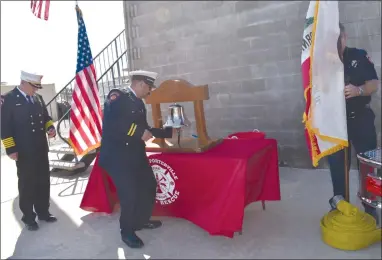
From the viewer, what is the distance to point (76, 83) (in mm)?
4320

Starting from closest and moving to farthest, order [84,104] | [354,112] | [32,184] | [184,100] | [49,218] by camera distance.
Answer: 1. [354,112]
2. [184,100]
3. [32,184]
4. [49,218]
5. [84,104]

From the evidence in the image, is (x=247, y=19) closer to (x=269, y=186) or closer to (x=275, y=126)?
(x=275, y=126)

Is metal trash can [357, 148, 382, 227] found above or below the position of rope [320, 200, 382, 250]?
above

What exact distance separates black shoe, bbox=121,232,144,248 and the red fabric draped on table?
17.1 inches

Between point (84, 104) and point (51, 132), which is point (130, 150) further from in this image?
point (84, 104)

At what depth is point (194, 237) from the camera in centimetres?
288

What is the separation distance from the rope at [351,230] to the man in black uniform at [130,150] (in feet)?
4.43

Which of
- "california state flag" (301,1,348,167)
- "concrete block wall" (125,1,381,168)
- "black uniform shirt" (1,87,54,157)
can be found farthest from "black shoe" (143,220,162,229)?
"concrete block wall" (125,1,381,168)

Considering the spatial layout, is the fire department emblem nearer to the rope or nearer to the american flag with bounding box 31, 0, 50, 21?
the rope

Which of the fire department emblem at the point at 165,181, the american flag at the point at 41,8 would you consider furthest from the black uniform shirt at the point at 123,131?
the american flag at the point at 41,8

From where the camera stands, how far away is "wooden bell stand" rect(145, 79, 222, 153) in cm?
296

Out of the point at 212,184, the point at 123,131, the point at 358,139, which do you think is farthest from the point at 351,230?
the point at 123,131

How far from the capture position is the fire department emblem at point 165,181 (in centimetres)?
298

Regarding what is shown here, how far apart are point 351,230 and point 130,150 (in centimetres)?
164
